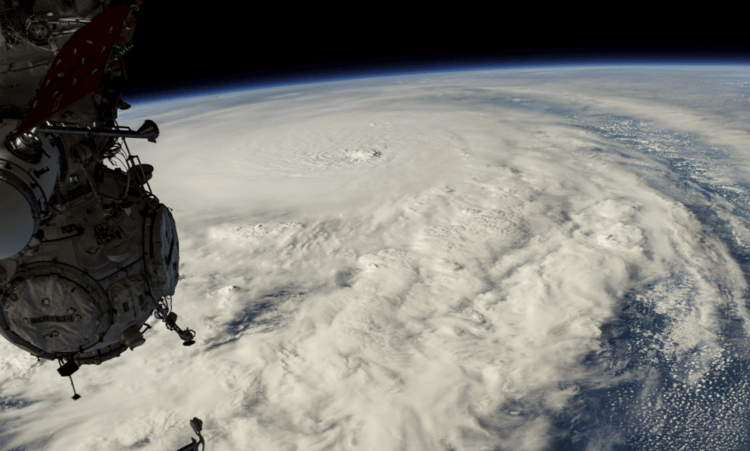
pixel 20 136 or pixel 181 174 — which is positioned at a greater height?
pixel 20 136

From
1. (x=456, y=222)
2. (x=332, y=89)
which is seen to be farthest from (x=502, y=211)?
(x=332, y=89)

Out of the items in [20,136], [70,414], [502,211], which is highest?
[20,136]

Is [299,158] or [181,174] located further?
[299,158]

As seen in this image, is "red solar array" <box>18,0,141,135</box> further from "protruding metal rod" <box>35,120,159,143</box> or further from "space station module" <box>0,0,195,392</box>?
"protruding metal rod" <box>35,120,159,143</box>

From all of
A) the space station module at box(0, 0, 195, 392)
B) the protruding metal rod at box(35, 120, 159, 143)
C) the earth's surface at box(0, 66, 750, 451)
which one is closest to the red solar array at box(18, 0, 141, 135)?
the space station module at box(0, 0, 195, 392)

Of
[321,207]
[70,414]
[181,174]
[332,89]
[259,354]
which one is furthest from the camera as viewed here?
[332,89]

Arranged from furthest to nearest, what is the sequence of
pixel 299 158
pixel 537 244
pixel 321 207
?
pixel 299 158
pixel 321 207
pixel 537 244

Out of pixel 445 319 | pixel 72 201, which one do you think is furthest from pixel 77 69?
pixel 445 319

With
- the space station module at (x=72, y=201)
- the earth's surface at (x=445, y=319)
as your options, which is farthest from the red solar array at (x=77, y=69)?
the earth's surface at (x=445, y=319)

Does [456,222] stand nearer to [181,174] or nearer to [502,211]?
[502,211]
